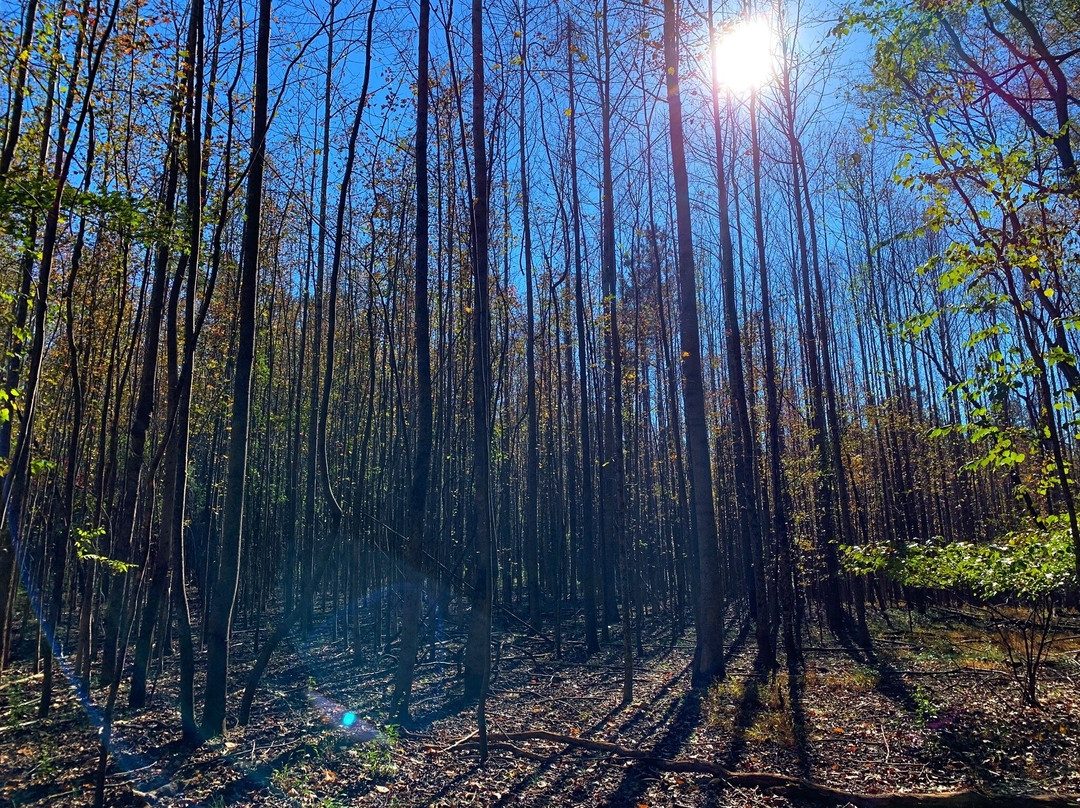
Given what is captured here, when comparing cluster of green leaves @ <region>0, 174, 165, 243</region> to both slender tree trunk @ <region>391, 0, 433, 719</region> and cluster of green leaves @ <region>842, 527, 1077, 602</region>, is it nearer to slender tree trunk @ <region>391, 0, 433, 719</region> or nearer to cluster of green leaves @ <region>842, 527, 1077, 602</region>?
slender tree trunk @ <region>391, 0, 433, 719</region>

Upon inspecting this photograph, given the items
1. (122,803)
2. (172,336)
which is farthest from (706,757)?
(172,336)

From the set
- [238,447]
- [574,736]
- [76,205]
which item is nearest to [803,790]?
[574,736]

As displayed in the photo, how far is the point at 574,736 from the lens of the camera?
21.9ft

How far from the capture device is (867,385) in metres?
22.7

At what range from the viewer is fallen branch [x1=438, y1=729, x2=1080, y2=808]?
15.6 feet

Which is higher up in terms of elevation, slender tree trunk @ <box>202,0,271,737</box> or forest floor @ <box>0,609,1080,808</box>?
slender tree trunk @ <box>202,0,271,737</box>

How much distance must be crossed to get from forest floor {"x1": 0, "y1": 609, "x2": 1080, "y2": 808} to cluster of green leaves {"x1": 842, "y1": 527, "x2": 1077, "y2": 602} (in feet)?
4.63

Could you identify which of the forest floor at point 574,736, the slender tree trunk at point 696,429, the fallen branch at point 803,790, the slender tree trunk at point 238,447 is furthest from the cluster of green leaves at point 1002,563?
→ the slender tree trunk at point 238,447

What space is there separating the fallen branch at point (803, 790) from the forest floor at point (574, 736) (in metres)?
0.11

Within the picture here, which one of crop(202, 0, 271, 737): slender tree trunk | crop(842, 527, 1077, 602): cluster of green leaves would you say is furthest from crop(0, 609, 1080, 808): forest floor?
crop(842, 527, 1077, 602): cluster of green leaves

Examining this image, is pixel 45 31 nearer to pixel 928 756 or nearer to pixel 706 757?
pixel 706 757

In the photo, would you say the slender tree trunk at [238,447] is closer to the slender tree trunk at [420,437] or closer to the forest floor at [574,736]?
the forest floor at [574,736]

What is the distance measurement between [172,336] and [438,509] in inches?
353

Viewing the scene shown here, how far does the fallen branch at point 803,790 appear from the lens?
475 centimetres
